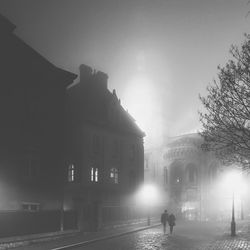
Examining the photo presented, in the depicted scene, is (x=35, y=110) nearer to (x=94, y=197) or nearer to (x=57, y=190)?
(x=57, y=190)

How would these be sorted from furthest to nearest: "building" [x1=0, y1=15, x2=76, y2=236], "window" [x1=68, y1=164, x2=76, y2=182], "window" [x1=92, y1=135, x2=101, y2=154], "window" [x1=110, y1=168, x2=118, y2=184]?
"window" [x1=110, y1=168, x2=118, y2=184], "window" [x1=92, y1=135, x2=101, y2=154], "window" [x1=68, y1=164, x2=76, y2=182], "building" [x1=0, y1=15, x2=76, y2=236]

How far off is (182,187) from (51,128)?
42037mm

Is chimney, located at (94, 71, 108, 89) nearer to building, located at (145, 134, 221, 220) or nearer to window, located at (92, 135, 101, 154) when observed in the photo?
window, located at (92, 135, 101, 154)

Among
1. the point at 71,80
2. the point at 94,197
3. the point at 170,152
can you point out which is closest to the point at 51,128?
the point at 71,80

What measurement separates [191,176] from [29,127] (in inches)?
1730

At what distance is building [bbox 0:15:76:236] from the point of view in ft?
90.7

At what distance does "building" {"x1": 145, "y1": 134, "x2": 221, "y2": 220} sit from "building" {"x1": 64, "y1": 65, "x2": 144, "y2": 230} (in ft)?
65.5

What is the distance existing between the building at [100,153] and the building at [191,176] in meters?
20.0

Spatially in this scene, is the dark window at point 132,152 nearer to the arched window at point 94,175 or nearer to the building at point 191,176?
the arched window at point 94,175

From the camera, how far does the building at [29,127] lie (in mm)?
27656

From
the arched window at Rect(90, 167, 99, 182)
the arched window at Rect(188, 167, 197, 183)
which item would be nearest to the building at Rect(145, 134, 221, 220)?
the arched window at Rect(188, 167, 197, 183)

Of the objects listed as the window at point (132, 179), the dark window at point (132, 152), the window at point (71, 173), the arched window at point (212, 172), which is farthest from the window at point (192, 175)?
the window at point (71, 173)

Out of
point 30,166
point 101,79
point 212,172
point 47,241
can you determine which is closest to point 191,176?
point 212,172

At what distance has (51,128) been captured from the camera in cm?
3077
